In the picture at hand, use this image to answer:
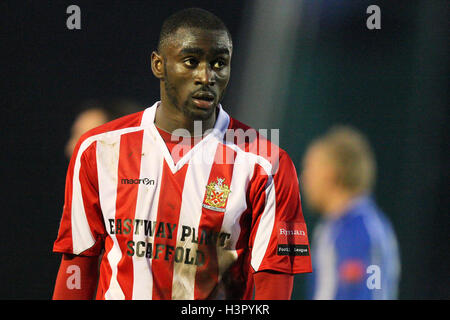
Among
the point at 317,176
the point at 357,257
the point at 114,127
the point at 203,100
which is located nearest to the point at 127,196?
the point at 114,127

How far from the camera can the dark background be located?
370 cm

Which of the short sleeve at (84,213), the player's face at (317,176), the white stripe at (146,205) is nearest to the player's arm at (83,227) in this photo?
the short sleeve at (84,213)

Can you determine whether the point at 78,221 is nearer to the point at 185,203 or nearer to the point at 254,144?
the point at 185,203

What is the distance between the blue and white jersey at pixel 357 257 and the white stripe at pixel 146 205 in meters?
1.74

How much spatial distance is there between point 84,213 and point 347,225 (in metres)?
1.90

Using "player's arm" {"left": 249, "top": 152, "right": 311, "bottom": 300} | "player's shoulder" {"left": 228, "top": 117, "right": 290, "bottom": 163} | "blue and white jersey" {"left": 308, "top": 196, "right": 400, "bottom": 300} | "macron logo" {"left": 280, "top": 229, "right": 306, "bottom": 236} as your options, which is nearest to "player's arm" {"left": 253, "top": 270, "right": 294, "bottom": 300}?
"player's arm" {"left": 249, "top": 152, "right": 311, "bottom": 300}

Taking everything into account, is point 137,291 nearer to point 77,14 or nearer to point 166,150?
point 166,150

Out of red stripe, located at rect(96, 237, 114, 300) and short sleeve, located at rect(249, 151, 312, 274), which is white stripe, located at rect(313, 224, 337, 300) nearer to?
short sleeve, located at rect(249, 151, 312, 274)

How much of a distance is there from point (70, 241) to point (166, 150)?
0.45 m

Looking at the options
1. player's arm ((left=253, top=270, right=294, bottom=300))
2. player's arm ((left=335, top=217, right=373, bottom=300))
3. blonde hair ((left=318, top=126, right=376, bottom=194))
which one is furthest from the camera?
blonde hair ((left=318, top=126, right=376, bottom=194))

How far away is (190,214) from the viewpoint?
215cm

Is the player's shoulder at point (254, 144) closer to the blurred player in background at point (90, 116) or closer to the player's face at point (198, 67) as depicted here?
the player's face at point (198, 67)

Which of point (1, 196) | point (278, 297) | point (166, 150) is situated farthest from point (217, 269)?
point (1, 196)

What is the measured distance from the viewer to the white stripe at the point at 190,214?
6.97ft
